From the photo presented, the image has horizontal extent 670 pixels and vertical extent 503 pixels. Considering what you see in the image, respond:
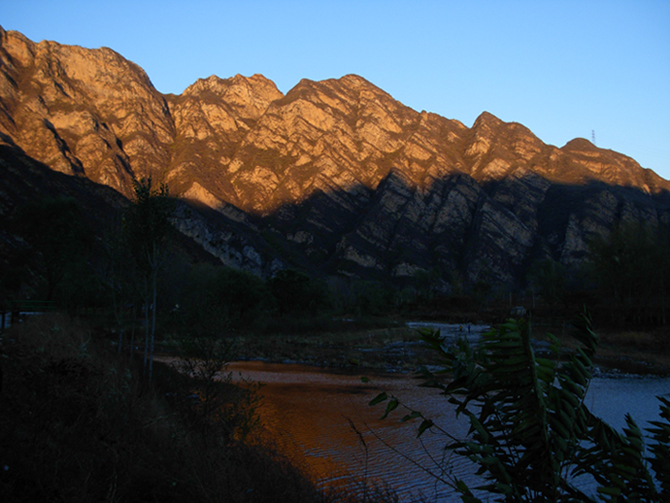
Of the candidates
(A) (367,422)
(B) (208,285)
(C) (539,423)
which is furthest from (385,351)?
(C) (539,423)

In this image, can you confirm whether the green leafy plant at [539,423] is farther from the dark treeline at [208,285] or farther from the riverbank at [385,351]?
the riverbank at [385,351]

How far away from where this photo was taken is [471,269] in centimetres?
14075

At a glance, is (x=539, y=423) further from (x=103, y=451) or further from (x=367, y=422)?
(x=367, y=422)

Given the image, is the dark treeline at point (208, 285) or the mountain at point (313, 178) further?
the mountain at point (313, 178)

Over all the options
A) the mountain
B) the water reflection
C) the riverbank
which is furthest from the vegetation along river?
the mountain

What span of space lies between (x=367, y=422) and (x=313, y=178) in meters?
151

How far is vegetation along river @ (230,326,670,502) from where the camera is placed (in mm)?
11422

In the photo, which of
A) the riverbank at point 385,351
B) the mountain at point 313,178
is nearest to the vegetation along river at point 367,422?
the riverbank at point 385,351

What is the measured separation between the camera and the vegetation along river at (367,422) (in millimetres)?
11422

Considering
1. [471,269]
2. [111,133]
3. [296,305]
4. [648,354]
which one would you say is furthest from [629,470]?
[111,133]

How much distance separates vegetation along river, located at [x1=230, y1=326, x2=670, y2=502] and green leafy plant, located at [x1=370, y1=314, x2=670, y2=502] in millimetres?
2831

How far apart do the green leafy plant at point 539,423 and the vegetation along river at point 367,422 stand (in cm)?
283

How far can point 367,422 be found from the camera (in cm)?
1686

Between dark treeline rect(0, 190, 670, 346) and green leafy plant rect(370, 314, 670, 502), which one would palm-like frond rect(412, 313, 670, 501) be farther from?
dark treeline rect(0, 190, 670, 346)
